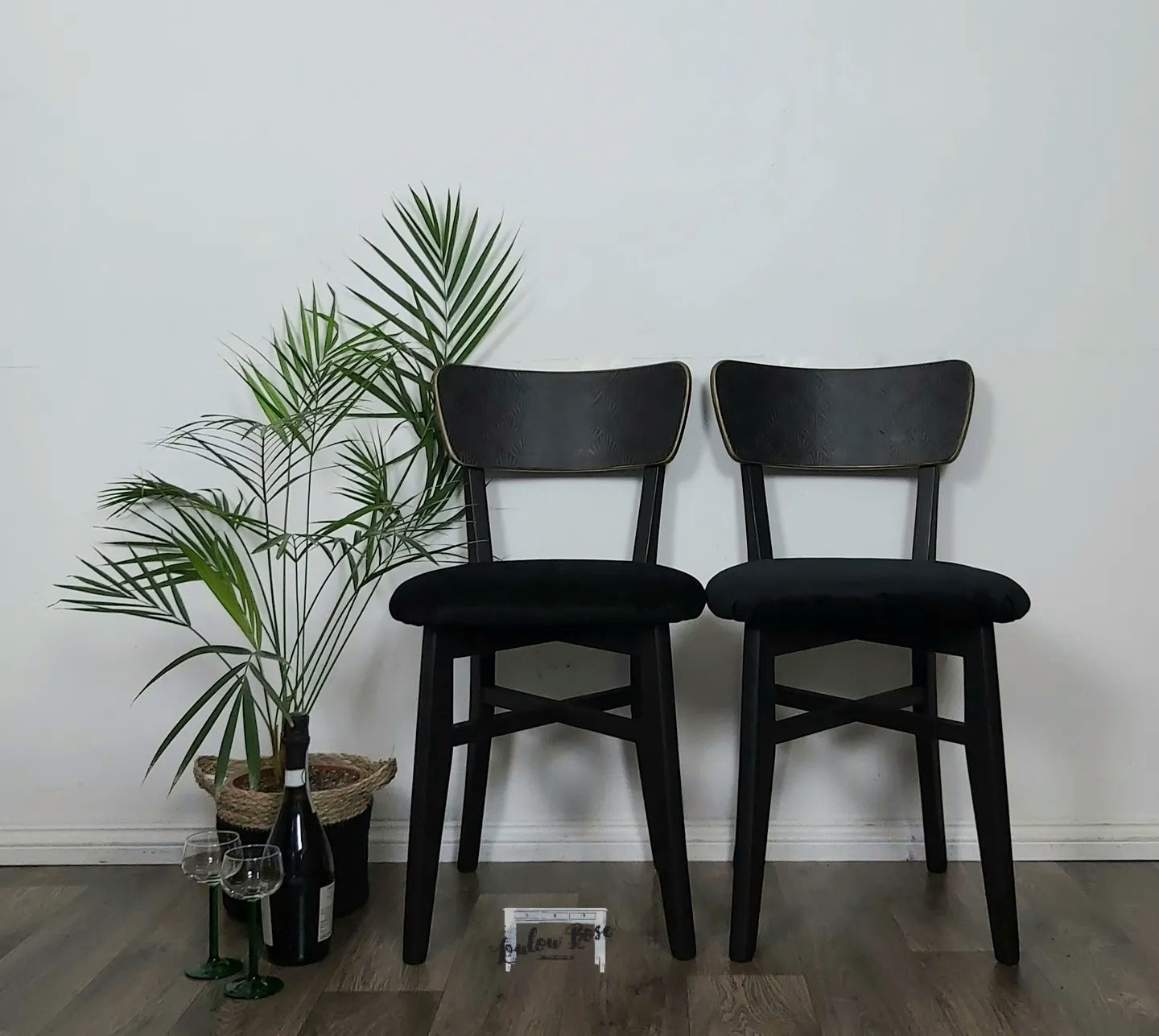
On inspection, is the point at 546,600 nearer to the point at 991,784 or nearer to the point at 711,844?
the point at 991,784

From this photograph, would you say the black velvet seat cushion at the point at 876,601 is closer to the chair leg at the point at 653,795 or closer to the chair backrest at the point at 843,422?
the chair leg at the point at 653,795

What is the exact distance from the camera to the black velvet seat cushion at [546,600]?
4.78 feet

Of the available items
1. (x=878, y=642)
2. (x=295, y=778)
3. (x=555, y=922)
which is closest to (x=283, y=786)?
(x=295, y=778)

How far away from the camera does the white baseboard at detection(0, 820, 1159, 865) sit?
1.99m

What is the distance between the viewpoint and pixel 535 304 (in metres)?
2.04

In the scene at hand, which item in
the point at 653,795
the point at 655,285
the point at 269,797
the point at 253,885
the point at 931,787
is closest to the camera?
the point at 253,885

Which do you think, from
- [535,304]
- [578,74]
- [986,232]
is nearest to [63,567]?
[535,304]

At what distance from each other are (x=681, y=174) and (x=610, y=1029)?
4.86 ft

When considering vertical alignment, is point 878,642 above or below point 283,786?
above

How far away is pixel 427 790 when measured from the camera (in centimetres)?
151

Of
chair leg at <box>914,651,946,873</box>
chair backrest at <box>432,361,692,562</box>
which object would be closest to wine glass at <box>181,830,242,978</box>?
chair backrest at <box>432,361,692,562</box>

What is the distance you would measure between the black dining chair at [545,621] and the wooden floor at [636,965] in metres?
0.10

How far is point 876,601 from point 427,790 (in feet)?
2.25

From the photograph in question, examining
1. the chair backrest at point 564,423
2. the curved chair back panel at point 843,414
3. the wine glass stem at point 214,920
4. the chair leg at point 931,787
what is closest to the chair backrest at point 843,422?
the curved chair back panel at point 843,414
